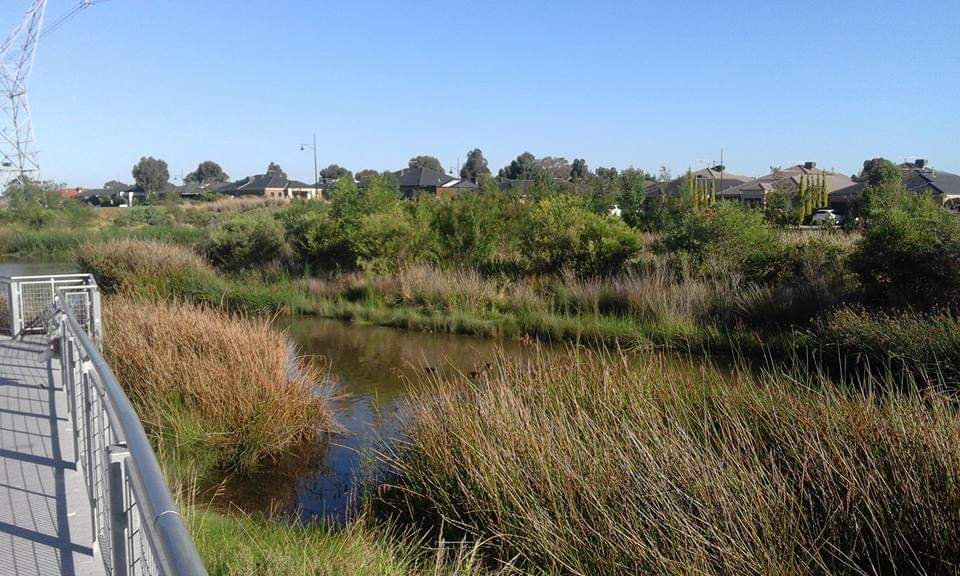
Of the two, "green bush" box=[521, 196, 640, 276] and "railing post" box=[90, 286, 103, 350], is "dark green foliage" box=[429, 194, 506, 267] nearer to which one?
"green bush" box=[521, 196, 640, 276]

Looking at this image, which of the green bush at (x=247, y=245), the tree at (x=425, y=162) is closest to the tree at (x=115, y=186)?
the tree at (x=425, y=162)

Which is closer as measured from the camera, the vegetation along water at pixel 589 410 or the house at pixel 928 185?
the vegetation along water at pixel 589 410

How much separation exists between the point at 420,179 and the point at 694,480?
54.4 m

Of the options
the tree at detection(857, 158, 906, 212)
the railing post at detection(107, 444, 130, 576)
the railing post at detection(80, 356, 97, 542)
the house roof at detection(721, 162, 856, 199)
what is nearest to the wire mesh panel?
the railing post at detection(80, 356, 97, 542)

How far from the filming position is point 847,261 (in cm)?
1387

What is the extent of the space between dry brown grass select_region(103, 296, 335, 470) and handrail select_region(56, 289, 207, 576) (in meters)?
4.53

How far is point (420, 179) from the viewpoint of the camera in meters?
57.7

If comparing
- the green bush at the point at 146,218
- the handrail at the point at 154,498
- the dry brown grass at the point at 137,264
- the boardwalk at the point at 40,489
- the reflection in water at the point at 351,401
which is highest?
the green bush at the point at 146,218

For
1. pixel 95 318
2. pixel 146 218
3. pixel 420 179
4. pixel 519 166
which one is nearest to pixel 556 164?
pixel 519 166

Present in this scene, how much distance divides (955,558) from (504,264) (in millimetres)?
16227

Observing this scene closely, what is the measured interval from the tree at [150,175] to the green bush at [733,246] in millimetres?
97568

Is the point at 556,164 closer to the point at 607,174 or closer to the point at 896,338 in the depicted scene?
the point at 607,174

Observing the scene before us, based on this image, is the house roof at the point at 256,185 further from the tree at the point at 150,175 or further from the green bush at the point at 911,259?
the green bush at the point at 911,259

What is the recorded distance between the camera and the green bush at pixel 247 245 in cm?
2441
